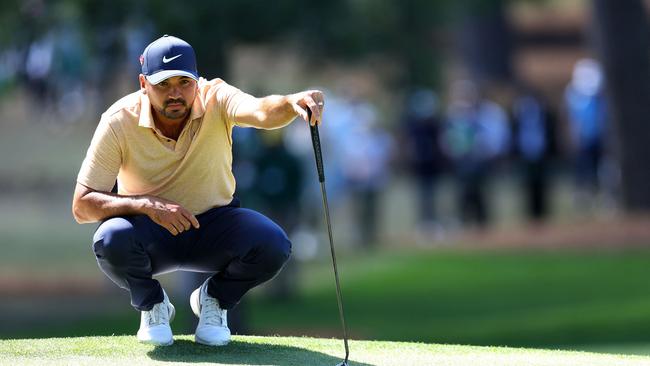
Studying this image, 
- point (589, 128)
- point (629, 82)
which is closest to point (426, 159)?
point (589, 128)

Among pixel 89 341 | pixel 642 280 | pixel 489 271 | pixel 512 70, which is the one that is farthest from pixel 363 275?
pixel 512 70

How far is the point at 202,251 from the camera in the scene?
8.58 meters

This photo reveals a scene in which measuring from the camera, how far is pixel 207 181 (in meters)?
8.49

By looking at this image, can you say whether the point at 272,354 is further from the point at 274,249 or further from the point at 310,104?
the point at 310,104

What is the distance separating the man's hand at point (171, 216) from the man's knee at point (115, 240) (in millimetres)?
200

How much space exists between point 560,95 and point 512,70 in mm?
1174

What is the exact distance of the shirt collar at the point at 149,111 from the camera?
817 cm

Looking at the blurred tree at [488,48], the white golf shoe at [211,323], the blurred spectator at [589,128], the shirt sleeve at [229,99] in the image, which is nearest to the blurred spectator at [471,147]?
the blurred spectator at [589,128]

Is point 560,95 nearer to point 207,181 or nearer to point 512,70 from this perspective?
point 512,70

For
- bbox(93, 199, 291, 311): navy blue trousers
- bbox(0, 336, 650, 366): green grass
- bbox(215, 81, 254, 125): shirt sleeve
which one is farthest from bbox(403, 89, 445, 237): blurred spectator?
bbox(215, 81, 254, 125): shirt sleeve

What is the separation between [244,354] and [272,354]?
146 millimetres

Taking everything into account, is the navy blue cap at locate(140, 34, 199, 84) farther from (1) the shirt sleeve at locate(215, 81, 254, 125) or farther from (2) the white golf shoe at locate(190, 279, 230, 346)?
(2) the white golf shoe at locate(190, 279, 230, 346)

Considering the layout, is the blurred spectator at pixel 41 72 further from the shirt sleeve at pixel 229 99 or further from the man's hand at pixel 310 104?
the man's hand at pixel 310 104

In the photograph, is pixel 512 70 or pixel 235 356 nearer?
pixel 235 356
